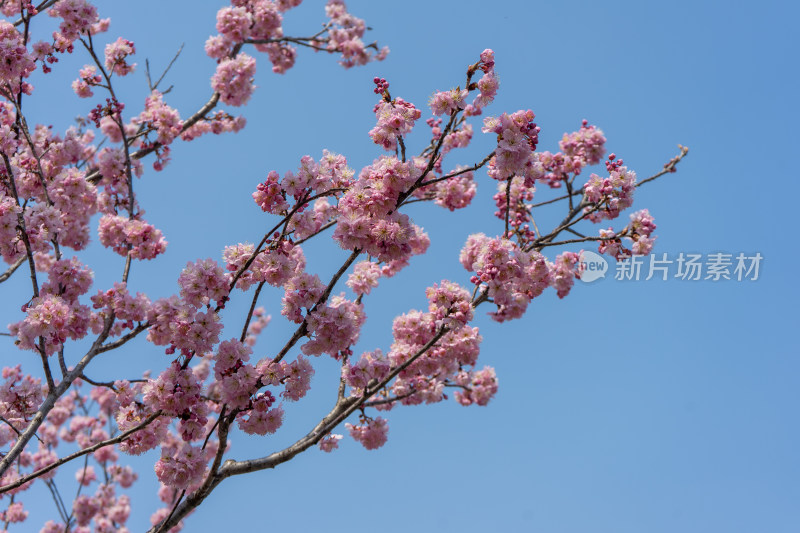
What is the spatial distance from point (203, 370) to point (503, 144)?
6937 millimetres

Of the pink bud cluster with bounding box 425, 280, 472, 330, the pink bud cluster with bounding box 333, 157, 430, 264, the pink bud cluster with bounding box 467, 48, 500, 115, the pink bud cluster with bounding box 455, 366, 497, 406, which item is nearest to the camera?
the pink bud cluster with bounding box 467, 48, 500, 115

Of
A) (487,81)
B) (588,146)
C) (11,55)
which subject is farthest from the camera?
(588,146)

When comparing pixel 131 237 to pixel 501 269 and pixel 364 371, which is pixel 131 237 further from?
pixel 501 269

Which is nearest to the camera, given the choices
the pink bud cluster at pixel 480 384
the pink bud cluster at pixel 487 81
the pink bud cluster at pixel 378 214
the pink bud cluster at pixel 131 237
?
the pink bud cluster at pixel 487 81

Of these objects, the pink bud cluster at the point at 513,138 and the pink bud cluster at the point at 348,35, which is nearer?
the pink bud cluster at the point at 513,138

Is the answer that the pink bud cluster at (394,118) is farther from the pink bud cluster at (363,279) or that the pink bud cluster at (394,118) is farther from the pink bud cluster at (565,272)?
the pink bud cluster at (565,272)

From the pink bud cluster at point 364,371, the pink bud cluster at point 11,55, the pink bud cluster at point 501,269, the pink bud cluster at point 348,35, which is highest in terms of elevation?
the pink bud cluster at point 348,35

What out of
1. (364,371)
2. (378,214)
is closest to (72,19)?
(378,214)

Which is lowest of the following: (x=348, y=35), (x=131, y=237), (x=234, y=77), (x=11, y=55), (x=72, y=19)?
(x=131, y=237)

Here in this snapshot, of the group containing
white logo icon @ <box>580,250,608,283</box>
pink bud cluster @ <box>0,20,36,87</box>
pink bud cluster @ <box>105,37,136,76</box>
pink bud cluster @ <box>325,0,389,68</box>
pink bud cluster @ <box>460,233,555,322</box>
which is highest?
pink bud cluster @ <box>325,0,389,68</box>

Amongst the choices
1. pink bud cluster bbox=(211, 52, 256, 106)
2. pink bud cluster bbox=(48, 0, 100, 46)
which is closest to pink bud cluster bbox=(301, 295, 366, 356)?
pink bud cluster bbox=(48, 0, 100, 46)

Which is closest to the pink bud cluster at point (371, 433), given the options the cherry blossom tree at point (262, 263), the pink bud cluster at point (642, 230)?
the cherry blossom tree at point (262, 263)

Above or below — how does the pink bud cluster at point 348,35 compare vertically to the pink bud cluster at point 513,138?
above

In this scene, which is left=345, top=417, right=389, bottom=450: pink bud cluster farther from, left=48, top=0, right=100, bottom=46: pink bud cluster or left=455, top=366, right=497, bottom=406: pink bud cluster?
left=48, top=0, right=100, bottom=46: pink bud cluster
